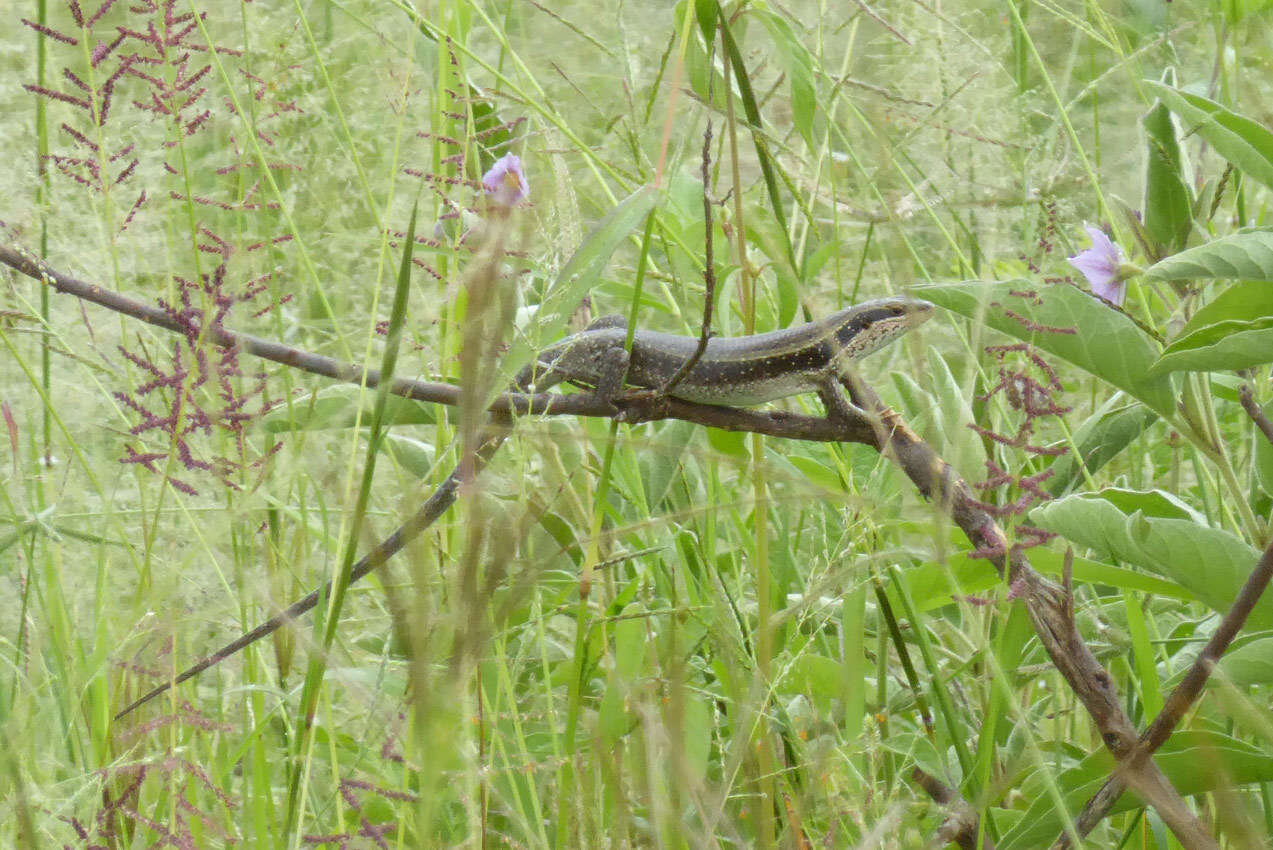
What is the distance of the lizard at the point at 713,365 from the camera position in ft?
3.88

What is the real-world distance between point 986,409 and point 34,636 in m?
1.16

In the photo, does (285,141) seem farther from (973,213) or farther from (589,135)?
(973,213)

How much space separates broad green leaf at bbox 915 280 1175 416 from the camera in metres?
0.91

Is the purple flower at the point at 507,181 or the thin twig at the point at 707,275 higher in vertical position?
the purple flower at the point at 507,181

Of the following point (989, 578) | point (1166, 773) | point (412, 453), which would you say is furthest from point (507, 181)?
point (1166, 773)

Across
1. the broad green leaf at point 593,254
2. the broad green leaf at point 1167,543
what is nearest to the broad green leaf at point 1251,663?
the broad green leaf at point 1167,543

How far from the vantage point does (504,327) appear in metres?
0.60

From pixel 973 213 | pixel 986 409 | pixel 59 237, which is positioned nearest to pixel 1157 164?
pixel 986 409

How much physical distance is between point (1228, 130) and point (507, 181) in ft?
2.38

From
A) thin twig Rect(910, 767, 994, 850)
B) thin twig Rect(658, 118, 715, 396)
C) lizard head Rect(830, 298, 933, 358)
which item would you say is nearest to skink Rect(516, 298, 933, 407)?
lizard head Rect(830, 298, 933, 358)

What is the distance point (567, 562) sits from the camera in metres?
1.51

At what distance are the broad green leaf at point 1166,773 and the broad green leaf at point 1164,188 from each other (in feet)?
1.51

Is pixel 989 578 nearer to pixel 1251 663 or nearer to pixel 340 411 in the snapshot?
pixel 1251 663

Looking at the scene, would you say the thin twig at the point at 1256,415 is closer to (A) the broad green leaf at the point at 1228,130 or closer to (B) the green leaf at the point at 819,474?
(A) the broad green leaf at the point at 1228,130
